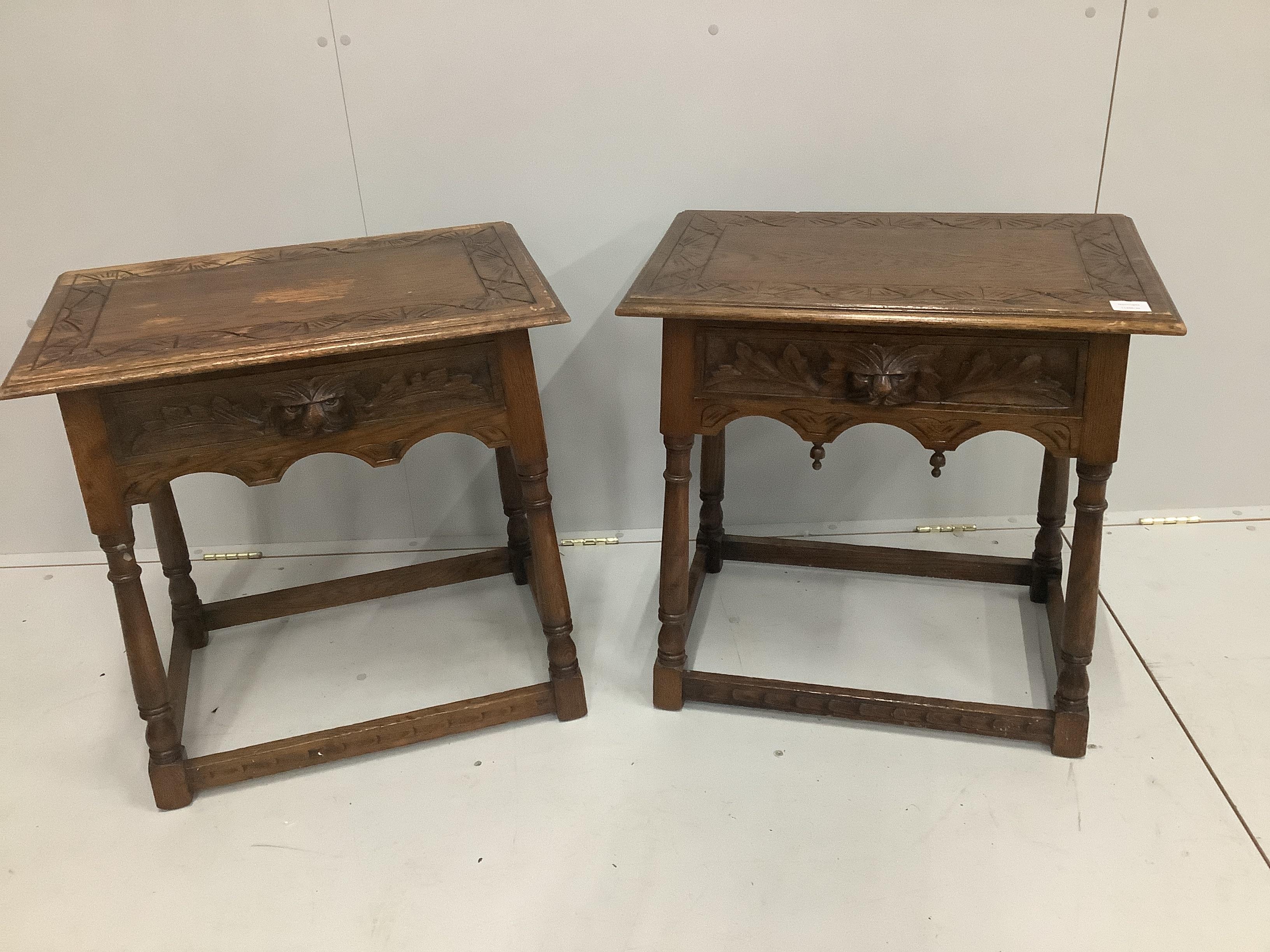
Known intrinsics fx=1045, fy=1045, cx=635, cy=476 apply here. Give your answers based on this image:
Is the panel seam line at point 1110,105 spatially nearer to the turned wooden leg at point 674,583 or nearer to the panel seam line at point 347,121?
the panel seam line at point 347,121

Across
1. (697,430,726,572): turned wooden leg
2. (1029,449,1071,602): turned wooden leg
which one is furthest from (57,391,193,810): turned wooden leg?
(1029,449,1071,602): turned wooden leg

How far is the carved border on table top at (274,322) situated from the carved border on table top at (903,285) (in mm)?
295

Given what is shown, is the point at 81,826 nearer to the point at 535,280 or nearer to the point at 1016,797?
the point at 535,280

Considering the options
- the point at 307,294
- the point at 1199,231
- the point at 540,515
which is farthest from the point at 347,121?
the point at 1199,231

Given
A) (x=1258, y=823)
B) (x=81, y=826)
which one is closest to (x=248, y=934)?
(x=81, y=826)

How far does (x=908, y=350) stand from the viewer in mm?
1741

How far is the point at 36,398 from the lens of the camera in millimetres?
2586

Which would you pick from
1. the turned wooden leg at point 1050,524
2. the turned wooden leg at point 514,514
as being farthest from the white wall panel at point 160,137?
the turned wooden leg at point 1050,524

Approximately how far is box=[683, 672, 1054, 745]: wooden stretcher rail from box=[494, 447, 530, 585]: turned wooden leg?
0.59 meters

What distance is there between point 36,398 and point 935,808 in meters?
2.28

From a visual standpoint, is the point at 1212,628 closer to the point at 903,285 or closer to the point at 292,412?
the point at 903,285

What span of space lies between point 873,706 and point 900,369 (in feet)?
2.26

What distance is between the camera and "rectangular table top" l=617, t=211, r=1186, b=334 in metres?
1.65

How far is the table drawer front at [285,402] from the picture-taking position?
5.61ft
